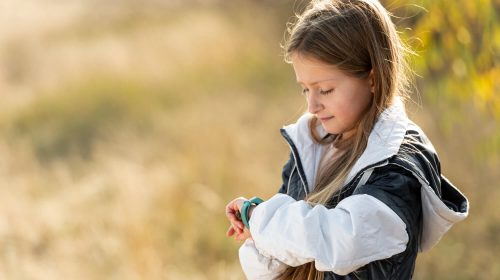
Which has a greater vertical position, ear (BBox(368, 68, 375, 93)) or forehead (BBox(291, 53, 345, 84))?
forehead (BBox(291, 53, 345, 84))

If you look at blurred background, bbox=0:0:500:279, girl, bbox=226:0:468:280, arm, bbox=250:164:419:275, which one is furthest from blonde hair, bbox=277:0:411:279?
blurred background, bbox=0:0:500:279

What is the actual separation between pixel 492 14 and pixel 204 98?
4840 mm

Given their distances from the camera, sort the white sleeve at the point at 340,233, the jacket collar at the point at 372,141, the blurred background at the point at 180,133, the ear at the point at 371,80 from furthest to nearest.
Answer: the blurred background at the point at 180,133 → the ear at the point at 371,80 → the jacket collar at the point at 372,141 → the white sleeve at the point at 340,233

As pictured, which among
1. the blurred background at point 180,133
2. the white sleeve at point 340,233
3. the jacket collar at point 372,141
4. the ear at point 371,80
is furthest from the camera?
the blurred background at point 180,133

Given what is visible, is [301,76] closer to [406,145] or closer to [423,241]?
[406,145]

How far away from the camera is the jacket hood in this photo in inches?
81.3

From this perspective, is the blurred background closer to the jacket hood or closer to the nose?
the jacket hood

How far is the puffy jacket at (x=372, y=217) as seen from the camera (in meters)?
1.94

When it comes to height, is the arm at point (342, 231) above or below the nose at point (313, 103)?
below

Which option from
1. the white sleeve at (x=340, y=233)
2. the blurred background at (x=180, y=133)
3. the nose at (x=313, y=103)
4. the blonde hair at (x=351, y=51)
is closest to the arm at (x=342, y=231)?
the white sleeve at (x=340, y=233)

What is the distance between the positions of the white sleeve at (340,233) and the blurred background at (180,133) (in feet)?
2.99

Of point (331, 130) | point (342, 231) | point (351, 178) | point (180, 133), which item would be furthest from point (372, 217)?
point (180, 133)

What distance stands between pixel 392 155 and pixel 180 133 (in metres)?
4.93

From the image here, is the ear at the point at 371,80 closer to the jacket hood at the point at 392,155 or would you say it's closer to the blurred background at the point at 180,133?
the jacket hood at the point at 392,155
